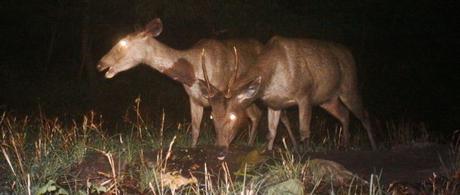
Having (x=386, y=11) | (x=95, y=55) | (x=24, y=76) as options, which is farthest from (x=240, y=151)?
(x=95, y=55)

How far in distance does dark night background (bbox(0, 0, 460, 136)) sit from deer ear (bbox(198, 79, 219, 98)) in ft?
17.8

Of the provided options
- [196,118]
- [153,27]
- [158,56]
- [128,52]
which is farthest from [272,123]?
[128,52]

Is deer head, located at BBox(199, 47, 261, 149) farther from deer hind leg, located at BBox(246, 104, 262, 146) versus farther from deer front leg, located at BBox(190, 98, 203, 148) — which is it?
deer hind leg, located at BBox(246, 104, 262, 146)

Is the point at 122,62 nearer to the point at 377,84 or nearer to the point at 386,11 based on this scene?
the point at 386,11

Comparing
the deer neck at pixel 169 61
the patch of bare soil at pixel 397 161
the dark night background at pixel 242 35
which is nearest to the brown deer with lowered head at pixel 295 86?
the deer neck at pixel 169 61

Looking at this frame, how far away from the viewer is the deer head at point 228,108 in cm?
920

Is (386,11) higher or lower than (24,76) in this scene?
higher

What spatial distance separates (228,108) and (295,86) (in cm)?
204

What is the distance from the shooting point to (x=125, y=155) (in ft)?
26.3

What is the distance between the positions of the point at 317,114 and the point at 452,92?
746 cm

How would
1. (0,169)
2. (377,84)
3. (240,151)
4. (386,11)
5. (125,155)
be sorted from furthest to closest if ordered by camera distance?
(377,84)
(386,11)
(240,151)
(125,155)
(0,169)

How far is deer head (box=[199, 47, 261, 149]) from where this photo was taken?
920 centimetres

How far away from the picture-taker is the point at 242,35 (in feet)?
70.2

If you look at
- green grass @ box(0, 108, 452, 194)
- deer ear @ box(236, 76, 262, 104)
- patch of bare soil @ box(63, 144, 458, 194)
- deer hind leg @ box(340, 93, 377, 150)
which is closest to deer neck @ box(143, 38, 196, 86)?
deer ear @ box(236, 76, 262, 104)
